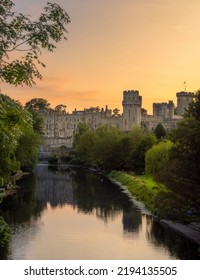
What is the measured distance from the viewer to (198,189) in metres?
19.3

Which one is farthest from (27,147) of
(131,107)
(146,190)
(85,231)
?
(131,107)

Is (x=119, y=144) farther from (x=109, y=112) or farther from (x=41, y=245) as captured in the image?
(x=109, y=112)

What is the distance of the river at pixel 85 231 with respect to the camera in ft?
56.5

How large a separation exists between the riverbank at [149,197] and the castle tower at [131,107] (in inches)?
2194

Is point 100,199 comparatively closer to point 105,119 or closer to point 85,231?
point 85,231

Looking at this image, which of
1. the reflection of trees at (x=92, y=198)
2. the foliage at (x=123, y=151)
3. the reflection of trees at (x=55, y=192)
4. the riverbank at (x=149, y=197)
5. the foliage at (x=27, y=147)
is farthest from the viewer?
the foliage at (x=123, y=151)

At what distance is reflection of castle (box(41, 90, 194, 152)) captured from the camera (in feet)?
357

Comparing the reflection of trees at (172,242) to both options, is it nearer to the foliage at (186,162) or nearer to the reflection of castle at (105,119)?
the foliage at (186,162)

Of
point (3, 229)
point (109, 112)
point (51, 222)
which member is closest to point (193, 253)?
point (51, 222)

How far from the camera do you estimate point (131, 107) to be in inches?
4183

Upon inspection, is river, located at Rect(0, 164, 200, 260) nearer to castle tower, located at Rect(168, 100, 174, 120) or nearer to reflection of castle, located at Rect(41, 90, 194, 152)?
reflection of castle, located at Rect(41, 90, 194, 152)

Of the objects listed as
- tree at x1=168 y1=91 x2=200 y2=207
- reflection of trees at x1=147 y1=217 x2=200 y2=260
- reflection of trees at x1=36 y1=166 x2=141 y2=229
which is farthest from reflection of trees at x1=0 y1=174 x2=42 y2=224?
tree at x1=168 y1=91 x2=200 y2=207

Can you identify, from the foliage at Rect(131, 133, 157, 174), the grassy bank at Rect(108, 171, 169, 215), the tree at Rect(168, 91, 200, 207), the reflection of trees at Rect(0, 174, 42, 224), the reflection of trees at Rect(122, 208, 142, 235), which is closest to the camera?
the tree at Rect(168, 91, 200, 207)

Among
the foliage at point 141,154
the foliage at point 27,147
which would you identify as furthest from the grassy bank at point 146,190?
the foliage at point 27,147
